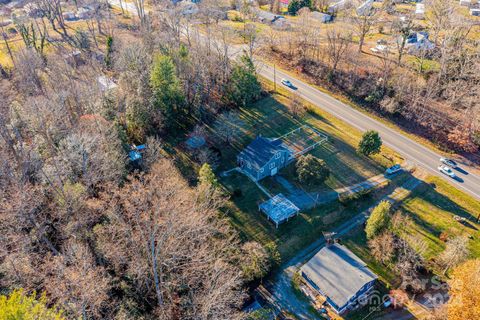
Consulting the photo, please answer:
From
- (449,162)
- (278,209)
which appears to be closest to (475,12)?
(449,162)

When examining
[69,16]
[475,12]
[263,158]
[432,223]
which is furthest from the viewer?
[69,16]

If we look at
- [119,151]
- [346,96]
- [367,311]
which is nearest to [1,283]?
[119,151]

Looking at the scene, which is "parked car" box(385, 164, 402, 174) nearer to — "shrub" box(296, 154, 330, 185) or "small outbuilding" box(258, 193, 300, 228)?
"shrub" box(296, 154, 330, 185)

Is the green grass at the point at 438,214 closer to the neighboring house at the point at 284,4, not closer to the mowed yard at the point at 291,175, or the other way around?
the mowed yard at the point at 291,175

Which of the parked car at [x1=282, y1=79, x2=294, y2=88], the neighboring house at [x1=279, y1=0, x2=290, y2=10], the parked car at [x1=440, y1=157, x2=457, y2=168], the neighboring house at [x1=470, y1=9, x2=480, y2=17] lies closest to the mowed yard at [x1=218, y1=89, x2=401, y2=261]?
the parked car at [x1=282, y1=79, x2=294, y2=88]

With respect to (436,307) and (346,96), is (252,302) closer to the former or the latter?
(436,307)

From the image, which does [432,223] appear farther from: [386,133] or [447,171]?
[386,133]
